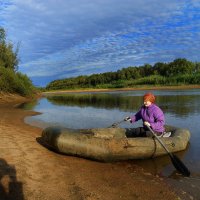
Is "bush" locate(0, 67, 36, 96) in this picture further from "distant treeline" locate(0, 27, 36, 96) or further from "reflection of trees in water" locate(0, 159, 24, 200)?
"reflection of trees in water" locate(0, 159, 24, 200)

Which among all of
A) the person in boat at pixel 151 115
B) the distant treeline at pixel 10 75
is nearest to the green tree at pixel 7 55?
the distant treeline at pixel 10 75

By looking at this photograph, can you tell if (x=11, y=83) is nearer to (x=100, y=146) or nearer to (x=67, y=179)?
(x=100, y=146)

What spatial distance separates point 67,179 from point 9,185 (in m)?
1.25

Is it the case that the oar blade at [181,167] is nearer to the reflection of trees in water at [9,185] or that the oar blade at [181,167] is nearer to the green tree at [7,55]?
the reflection of trees in water at [9,185]

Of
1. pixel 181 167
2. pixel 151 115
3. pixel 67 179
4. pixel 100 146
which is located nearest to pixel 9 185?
pixel 67 179

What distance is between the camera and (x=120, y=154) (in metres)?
8.49

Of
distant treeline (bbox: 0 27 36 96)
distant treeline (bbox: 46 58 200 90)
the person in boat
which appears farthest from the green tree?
distant treeline (bbox: 46 58 200 90)

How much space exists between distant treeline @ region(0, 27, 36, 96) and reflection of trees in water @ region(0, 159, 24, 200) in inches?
1026

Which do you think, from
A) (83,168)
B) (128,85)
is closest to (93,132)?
(83,168)

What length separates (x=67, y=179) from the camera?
6461 mm

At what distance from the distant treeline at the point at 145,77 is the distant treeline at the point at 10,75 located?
40892mm

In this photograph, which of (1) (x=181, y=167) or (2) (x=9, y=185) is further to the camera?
(1) (x=181, y=167)

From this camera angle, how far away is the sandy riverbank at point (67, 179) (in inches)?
221

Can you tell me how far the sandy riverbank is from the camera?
5.61m
